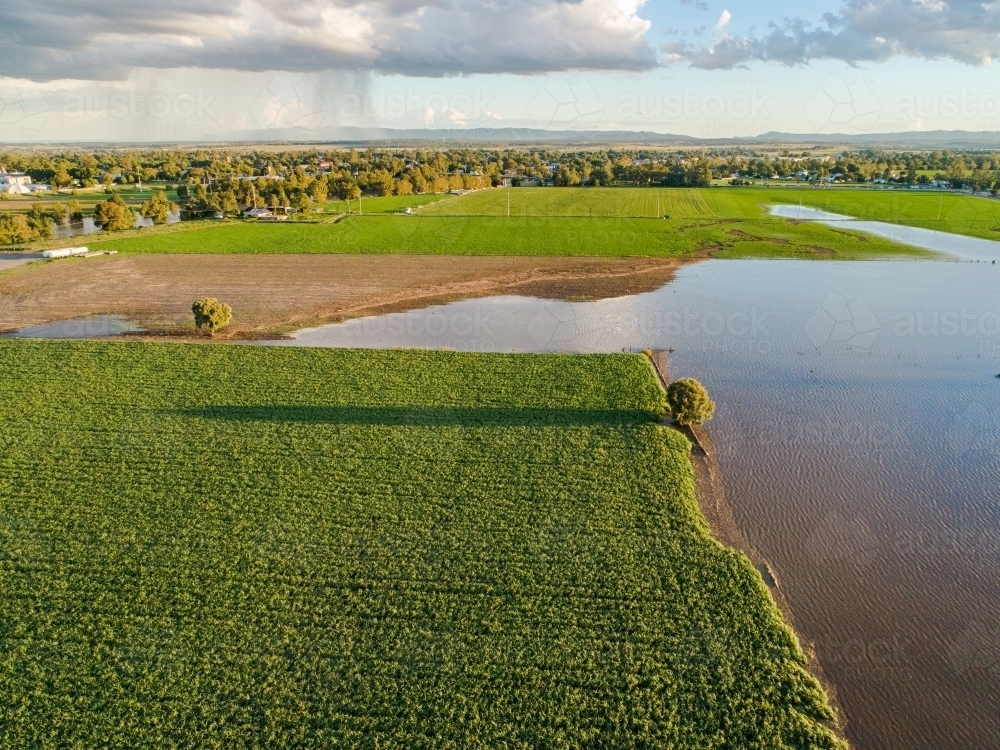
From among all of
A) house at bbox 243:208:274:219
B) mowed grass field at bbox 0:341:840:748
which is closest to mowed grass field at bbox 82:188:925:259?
house at bbox 243:208:274:219

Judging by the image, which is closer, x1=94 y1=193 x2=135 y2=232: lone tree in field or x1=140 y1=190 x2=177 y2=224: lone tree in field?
x1=94 y1=193 x2=135 y2=232: lone tree in field

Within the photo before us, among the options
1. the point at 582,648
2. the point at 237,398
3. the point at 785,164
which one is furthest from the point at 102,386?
the point at 785,164

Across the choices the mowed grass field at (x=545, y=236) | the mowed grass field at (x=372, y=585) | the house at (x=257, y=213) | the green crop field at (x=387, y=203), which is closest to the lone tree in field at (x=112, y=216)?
the mowed grass field at (x=545, y=236)

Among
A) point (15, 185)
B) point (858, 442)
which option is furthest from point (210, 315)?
point (15, 185)

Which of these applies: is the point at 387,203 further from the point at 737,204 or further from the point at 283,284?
the point at 283,284

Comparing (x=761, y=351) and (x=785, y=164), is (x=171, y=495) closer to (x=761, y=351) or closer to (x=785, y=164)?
(x=761, y=351)
